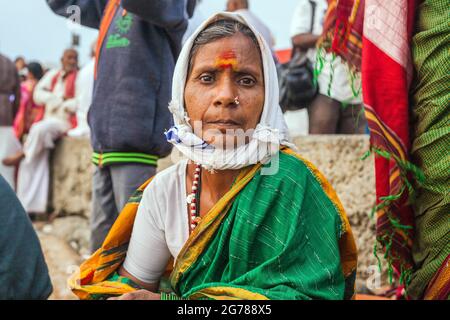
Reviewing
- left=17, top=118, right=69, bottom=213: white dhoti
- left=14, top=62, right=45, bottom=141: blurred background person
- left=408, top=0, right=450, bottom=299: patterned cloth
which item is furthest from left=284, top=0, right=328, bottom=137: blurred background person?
left=14, top=62, right=45, bottom=141: blurred background person

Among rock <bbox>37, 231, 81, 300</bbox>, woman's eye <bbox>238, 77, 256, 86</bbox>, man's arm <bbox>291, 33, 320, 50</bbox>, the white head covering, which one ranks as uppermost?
man's arm <bbox>291, 33, 320, 50</bbox>

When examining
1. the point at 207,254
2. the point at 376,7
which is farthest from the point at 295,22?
the point at 207,254

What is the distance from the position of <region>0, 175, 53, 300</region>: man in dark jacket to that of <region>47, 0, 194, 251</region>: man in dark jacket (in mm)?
752

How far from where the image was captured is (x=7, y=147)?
7445 mm

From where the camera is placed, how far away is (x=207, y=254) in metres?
2.18

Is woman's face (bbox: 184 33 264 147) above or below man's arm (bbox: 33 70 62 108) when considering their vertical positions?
above

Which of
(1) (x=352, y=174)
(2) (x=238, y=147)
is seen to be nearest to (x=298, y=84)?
(1) (x=352, y=174)

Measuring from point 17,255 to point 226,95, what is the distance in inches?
48.6

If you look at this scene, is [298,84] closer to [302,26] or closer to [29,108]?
[302,26]

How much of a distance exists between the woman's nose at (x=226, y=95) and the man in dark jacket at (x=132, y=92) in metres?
1.19

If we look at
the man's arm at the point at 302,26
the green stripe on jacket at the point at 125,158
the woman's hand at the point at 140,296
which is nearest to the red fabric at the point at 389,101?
the woman's hand at the point at 140,296

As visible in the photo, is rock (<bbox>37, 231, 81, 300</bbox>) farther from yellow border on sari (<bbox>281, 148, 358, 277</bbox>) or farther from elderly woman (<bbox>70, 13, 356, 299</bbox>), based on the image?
yellow border on sari (<bbox>281, 148, 358, 277</bbox>)

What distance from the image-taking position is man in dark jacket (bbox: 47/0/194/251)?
135 inches
